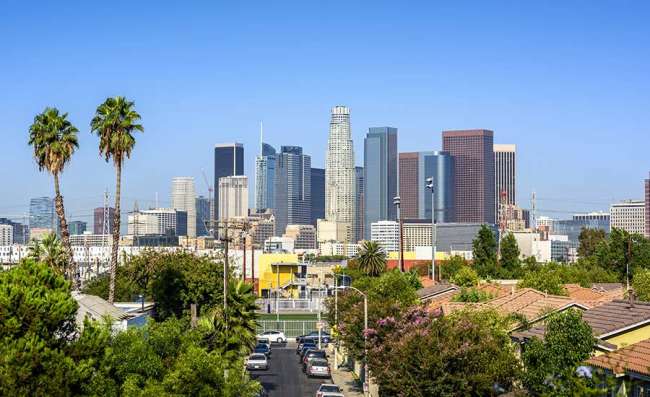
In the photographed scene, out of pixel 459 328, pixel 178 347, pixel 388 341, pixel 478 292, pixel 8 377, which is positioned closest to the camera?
pixel 8 377

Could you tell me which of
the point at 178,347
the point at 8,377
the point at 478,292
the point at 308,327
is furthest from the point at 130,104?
the point at 308,327

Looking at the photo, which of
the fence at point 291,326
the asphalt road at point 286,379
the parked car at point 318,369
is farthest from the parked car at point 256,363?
the fence at point 291,326

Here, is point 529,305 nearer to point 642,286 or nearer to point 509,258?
point 642,286

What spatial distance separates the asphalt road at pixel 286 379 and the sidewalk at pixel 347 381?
1.05m

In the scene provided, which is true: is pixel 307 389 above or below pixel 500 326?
below

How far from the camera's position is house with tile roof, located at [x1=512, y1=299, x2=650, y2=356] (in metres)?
37.9

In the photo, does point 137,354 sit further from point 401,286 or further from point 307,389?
point 401,286

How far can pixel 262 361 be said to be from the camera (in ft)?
235

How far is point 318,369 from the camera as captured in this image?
2712 inches

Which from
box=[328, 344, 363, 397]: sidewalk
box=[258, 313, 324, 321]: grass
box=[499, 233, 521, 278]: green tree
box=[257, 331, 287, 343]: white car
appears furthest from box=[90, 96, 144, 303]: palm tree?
box=[499, 233, 521, 278]: green tree

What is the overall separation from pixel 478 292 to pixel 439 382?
102 feet

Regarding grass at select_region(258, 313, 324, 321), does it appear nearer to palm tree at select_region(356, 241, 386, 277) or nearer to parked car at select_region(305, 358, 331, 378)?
palm tree at select_region(356, 241, 386, 277)

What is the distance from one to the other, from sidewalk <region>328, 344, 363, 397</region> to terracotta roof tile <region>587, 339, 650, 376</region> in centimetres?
2684

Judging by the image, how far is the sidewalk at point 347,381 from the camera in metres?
60.4
